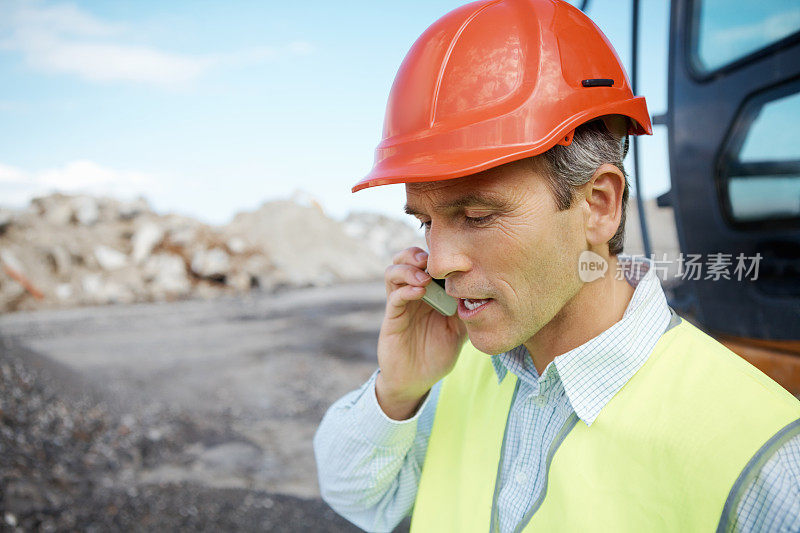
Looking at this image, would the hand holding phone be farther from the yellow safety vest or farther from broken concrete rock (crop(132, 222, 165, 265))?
broken concrete rock (crop(132, 222, 165, 265))

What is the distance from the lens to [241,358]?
24.3 feet

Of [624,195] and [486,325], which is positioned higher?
[624,195]

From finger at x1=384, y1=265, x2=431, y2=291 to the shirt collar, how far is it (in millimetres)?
486

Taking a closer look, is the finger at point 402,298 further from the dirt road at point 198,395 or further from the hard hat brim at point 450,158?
the dirt road at point 198,395

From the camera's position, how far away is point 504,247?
129cm

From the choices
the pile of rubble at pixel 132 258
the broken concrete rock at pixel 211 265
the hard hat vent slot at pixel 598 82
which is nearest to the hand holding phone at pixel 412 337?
the hard hat vent slot at pixel 598 82

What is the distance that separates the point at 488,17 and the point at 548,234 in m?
0.59

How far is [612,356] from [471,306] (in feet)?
1.21

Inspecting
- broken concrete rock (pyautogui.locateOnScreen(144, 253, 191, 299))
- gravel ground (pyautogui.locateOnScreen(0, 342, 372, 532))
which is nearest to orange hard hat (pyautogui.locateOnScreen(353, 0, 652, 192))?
gravel ground (pyautogui.locateOnScreen(0, 342, 372, 532))

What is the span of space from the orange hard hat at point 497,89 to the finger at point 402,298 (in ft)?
1.25

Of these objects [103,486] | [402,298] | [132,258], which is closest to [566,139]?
[402,298]

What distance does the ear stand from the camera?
4.54ft

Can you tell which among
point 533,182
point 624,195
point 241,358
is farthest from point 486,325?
point 241,358

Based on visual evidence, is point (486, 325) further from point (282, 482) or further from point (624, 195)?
point (282, 482)
